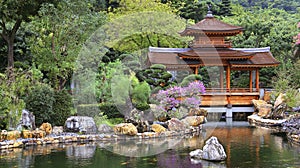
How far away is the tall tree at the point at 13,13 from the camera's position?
19062 mm

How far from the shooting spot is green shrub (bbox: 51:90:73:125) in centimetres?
1673

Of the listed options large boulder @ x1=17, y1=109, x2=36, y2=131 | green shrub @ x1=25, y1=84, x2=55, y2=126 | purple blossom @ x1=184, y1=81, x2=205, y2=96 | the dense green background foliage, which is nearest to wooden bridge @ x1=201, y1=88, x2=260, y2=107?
the dense green background foliage

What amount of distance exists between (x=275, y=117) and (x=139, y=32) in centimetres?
851

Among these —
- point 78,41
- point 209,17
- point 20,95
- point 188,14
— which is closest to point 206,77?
point 209,17

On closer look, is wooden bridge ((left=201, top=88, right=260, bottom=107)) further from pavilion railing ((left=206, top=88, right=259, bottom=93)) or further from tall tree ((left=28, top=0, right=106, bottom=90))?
tall tree ((left=28, top=0, right=106, bottom=90))

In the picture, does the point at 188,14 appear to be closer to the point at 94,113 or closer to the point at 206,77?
the point at 206,77

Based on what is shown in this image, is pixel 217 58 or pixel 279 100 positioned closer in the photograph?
pixel 279 100

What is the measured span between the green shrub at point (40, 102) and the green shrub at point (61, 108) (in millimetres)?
375

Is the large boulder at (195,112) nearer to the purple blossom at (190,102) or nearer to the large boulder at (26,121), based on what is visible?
the purple blossom at (190,102)

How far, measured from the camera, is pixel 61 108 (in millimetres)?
16844

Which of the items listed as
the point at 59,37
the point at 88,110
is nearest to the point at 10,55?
the point at 59,37

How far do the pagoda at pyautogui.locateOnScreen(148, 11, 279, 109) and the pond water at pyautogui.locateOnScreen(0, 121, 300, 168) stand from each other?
683cm

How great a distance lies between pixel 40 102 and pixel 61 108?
3.15 ft

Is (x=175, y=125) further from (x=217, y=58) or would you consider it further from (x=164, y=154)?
(x=217, y=58)
